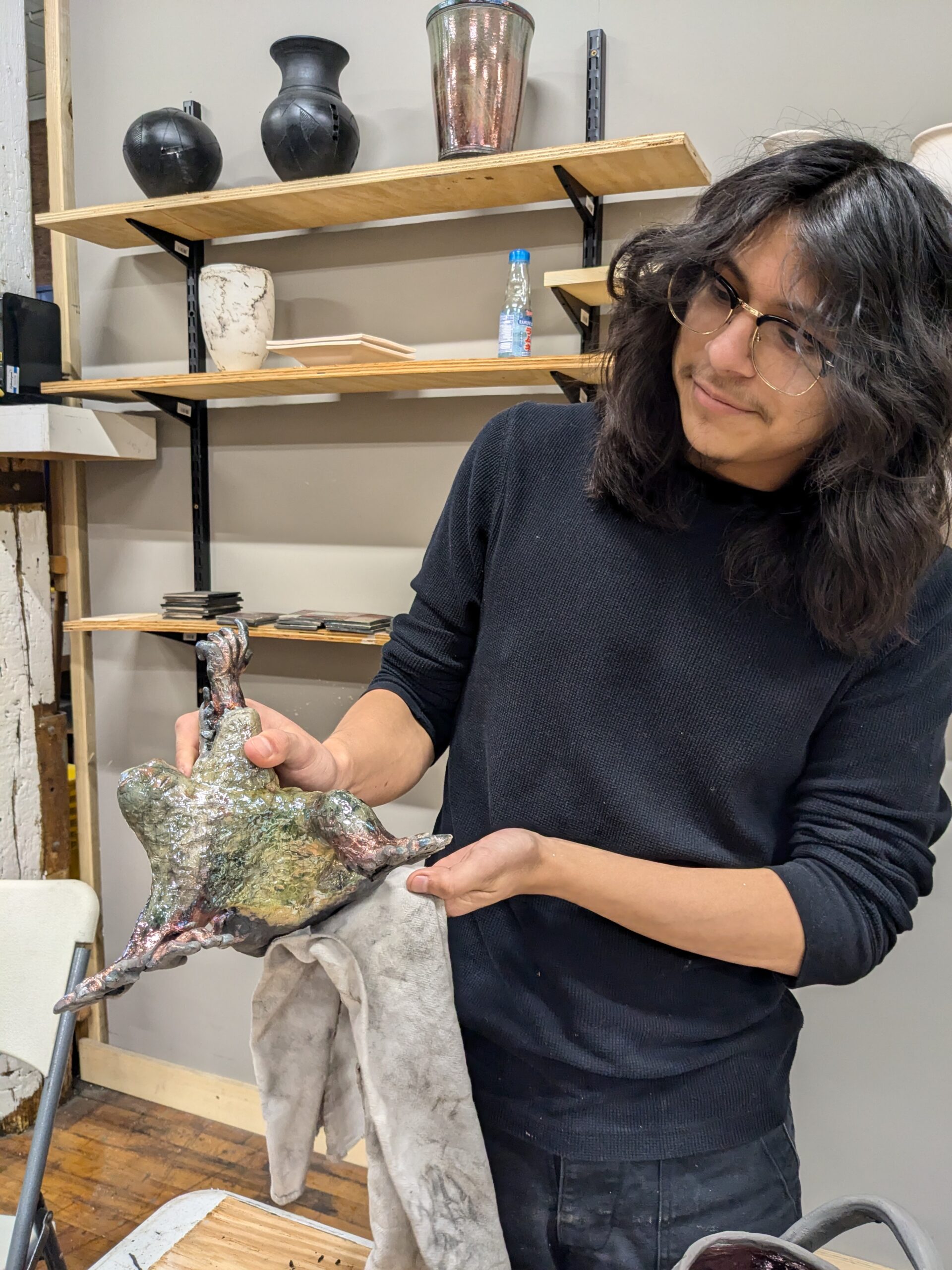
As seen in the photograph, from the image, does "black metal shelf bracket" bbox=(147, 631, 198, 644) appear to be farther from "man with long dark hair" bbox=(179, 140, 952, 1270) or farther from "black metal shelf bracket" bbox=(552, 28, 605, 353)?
"man with long dark hair" bbox=(179, 140, 952, 1270)

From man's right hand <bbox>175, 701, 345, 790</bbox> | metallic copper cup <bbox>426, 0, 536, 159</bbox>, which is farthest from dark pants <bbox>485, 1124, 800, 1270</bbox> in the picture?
metallic copper cup <bbox>426, 0, 536, 159</bbox>

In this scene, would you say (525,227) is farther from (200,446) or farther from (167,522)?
(167,522)

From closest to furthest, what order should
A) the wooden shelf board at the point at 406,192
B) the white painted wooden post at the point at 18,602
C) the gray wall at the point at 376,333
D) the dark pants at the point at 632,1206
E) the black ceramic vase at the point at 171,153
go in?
the dark pants at the point at 632,1206 → the wooden shelf board at the point at 406,192 → the gray wall at the point at 376,333 → the black ceramic vase at the point at 171,153 → the white painted wooden post at the point at 18,602

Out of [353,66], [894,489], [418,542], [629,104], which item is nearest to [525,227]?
[629,104]

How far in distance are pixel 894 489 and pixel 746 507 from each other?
15cm

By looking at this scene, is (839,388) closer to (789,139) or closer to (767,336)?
(767,336)

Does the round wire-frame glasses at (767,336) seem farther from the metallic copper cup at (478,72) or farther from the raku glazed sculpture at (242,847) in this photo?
the metallic copper cup at (478,72)

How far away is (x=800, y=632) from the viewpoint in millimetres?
966

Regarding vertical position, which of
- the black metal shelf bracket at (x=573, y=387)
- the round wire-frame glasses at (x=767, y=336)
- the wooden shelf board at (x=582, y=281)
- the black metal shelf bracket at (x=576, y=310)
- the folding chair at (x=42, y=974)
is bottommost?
the folding chair at (x=42, y=974)

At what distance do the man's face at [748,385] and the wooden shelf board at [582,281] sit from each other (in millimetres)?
897

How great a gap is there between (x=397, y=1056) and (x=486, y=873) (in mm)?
235

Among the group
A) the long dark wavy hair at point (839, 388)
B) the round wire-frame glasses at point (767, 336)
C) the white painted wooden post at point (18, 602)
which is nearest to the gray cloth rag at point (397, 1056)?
the long dark wavy hair at point (839, 388)

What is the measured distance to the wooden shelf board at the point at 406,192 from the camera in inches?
68.1

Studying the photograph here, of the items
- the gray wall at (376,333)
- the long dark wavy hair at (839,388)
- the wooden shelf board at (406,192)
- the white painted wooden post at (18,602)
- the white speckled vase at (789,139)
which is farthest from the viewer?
the white painted wooden post at (18,602)
